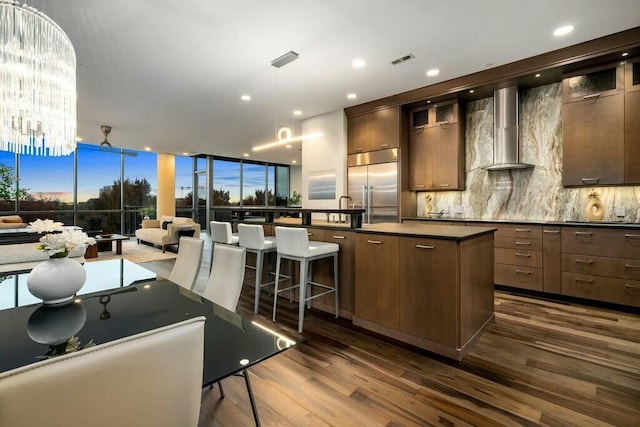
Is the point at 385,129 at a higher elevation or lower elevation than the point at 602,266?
higher

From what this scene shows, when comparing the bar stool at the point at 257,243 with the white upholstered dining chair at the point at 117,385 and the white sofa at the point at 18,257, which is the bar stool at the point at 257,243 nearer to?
the white sofa at the point at 18,257

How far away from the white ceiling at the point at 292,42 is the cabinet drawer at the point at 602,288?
260cm

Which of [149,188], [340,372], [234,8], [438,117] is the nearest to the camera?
[340,372]

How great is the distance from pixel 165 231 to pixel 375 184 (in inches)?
223

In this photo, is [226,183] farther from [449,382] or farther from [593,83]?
[449,382]

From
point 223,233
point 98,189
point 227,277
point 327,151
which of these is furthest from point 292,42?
point 98,189

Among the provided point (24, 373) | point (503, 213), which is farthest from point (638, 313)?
point (24, 373)

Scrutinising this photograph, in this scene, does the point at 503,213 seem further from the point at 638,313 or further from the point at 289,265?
the point at 289,265

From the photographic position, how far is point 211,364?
91cm

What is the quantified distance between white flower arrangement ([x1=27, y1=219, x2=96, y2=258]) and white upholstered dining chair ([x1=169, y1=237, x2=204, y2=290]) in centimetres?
76

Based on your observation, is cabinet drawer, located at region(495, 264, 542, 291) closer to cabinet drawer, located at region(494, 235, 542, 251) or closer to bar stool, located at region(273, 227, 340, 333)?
cabinet drawer, located at region(494, 235, 542, 251)

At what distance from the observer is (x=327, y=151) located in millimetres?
5637

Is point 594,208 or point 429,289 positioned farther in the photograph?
point 594,208

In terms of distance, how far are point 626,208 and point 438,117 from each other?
2.61 metres
